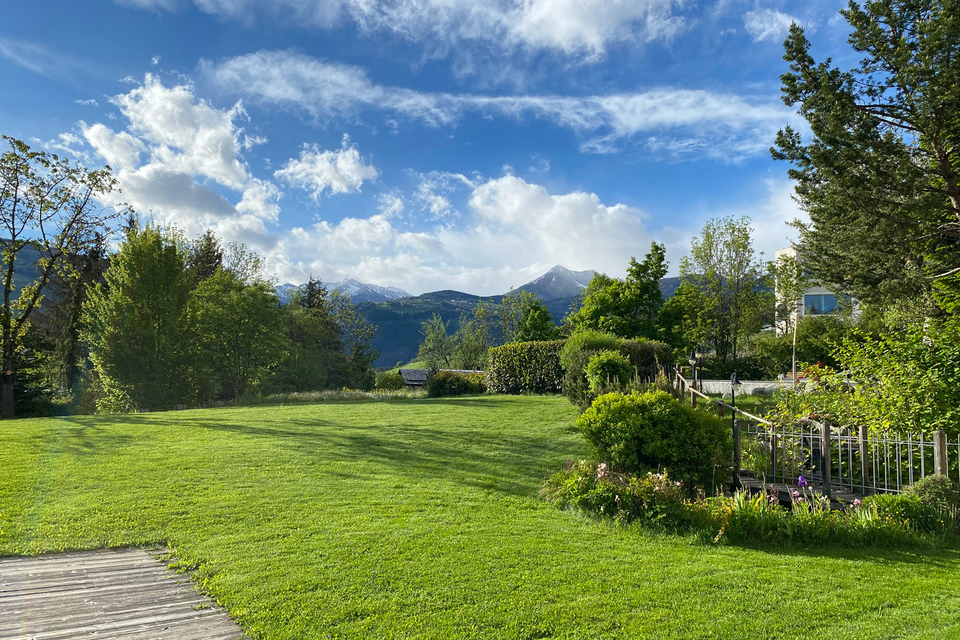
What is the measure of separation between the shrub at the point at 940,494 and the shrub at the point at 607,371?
21.8 feet

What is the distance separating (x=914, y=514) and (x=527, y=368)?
15.0 meters

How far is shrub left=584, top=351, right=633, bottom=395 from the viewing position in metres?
12.5

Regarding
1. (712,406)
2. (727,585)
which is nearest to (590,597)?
(727,585)

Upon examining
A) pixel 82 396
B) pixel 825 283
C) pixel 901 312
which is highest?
pixel 825 283

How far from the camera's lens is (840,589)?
4.02 meters

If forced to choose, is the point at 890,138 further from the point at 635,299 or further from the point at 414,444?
the point at 635,299

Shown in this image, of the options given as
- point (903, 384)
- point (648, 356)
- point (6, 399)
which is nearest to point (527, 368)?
point (648, 356)

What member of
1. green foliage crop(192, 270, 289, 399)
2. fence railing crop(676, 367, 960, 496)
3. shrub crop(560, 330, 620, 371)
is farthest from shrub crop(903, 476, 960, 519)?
green foliage crop(192, 270, 289, 399)

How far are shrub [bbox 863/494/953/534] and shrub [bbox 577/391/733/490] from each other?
2.10 m

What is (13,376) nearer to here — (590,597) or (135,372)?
(135,372)

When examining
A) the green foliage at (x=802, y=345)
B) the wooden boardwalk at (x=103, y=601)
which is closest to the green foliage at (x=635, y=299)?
the green foliage at (x=802, y=345)

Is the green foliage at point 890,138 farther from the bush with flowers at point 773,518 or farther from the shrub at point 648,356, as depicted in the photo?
the bush with flowers at point 773,518

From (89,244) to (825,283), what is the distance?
112ft

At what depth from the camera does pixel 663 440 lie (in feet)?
24.7
